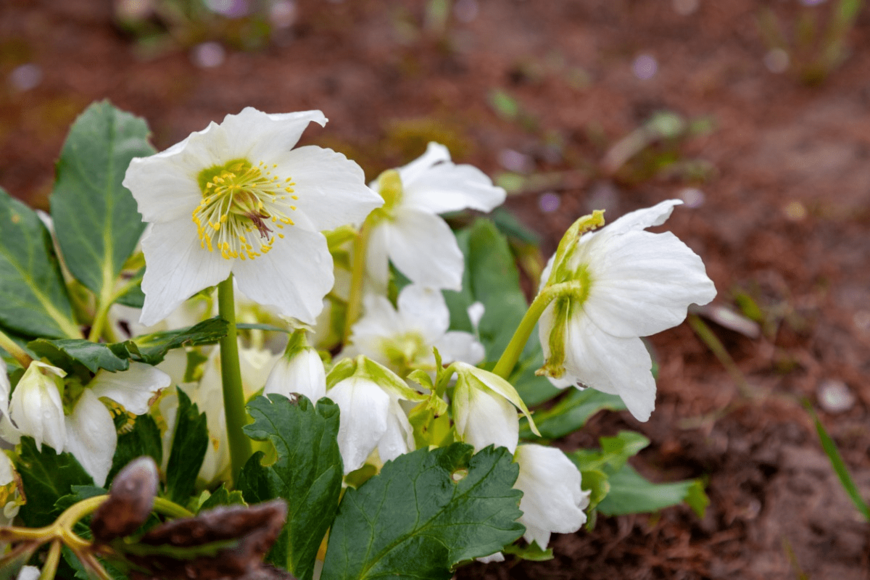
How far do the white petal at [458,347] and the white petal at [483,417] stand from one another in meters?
0.20

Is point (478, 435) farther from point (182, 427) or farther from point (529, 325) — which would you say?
point (182, 427)

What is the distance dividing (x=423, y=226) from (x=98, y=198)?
1.44 feet

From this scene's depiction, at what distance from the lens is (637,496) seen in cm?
93

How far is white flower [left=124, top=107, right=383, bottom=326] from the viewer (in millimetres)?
701

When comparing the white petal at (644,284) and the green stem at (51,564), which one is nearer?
the green stem at (51,564)

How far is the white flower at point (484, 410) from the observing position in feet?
2.39

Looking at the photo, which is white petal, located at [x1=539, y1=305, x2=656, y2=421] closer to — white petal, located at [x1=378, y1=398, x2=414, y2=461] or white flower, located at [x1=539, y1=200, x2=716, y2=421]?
white flower, located at [x1=539, y1=200, x2=716, y2=421]

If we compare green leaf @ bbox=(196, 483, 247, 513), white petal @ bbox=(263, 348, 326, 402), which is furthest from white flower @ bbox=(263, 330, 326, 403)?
green leaf @ bbox=(196, 483, 247, 513)

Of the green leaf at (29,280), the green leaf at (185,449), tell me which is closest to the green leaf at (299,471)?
the green leaf at (185,449)

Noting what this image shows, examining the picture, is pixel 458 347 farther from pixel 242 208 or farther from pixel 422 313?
pixel 242 208

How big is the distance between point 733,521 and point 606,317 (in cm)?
63

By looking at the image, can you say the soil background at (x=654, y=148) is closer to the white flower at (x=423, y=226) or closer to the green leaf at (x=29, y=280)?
the white flower at (x=423, y=226)

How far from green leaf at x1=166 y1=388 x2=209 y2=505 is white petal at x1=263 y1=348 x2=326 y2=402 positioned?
4.8 inches

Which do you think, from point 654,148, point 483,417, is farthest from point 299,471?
point 654,148
